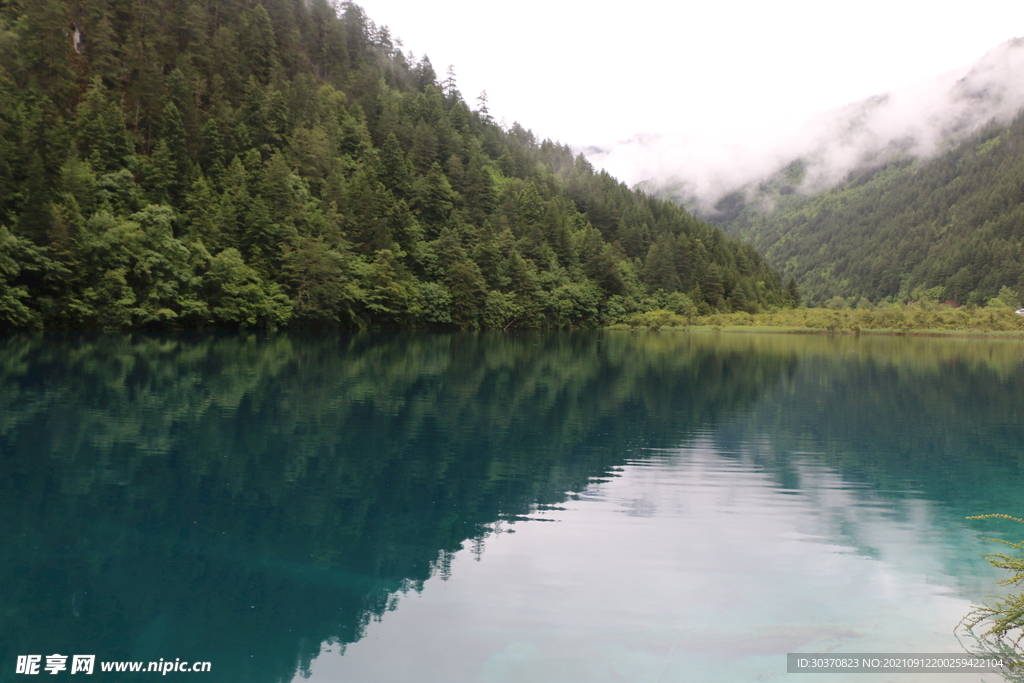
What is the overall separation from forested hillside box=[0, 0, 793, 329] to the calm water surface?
129 ft

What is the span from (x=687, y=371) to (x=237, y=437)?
2780cm

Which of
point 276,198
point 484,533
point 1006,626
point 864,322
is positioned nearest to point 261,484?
point 484,533

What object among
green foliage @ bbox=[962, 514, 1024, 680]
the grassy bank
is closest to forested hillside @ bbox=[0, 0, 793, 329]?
the grassy bank

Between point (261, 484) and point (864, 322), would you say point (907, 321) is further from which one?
point (261, 484)

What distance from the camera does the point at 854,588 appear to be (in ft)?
30.6

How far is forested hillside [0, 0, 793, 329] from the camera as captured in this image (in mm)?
59562

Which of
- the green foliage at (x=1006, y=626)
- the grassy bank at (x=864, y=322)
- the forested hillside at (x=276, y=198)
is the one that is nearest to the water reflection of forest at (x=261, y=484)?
the green foliage at (x=1006, y=626)

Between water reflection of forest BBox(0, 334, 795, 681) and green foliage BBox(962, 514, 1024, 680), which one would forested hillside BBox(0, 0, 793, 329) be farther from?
green foliage BBox(962, 514, 1024, 680)

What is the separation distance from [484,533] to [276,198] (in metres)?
73.1

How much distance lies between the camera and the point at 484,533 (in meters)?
11.3

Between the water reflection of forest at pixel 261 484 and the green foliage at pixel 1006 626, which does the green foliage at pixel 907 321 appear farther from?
the green foliage at pixel 1006 626

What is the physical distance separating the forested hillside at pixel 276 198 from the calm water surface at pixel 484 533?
3920cm

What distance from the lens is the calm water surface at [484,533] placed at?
24.9 ft

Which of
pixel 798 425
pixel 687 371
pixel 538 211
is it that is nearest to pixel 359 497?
pixel 798 425
